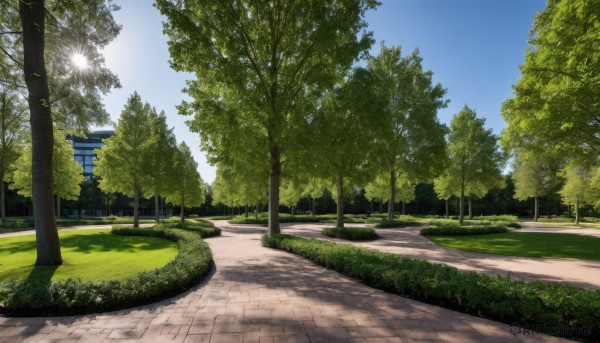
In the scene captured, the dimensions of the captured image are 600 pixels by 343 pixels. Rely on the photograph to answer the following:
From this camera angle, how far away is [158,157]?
26031 mm

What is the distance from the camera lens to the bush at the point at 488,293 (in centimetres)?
482

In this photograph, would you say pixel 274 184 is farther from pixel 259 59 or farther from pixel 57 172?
pixel 57 172

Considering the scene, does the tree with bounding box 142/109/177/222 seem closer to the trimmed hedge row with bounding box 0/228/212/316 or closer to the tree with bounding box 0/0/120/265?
the tree with bounding box 0/0/120/265

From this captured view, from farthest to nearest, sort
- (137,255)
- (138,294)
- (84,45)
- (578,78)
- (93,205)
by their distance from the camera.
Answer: (93,205)
(137,255)
(84,45)
(578,78)
(138,294)

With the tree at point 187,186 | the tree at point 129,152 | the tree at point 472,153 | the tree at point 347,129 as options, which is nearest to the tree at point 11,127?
the tree at point 129,152

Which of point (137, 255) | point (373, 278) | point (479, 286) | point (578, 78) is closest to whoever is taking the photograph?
point (479, 286)

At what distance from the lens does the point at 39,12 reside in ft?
Result: 33.1

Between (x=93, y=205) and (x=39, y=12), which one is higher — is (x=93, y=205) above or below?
below

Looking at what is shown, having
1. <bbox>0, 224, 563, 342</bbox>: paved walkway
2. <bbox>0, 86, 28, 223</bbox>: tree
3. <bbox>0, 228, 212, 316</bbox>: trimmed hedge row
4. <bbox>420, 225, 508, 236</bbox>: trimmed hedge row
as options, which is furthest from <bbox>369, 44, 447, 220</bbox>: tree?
<bbox>0, 86, 28, 223</bbox>: tree

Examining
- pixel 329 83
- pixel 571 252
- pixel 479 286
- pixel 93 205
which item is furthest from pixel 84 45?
pixel 93 205

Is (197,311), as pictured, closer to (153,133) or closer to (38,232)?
(38,232)

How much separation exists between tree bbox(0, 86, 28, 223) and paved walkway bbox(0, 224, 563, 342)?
2940cm

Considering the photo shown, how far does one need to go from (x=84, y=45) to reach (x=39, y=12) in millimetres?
1562

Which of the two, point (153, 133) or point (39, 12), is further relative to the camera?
point (153, 133)
